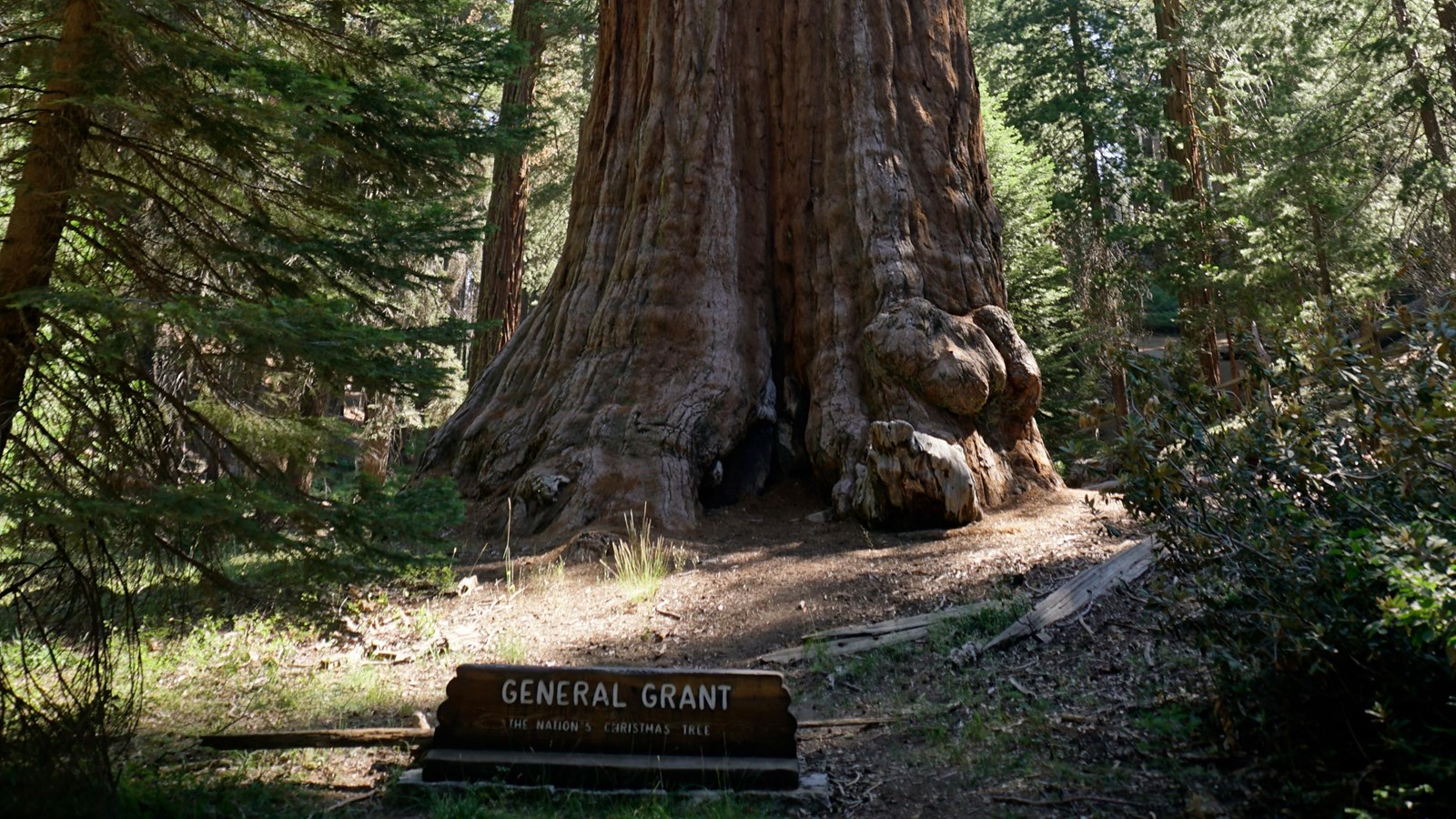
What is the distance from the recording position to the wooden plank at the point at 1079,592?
5.25 m

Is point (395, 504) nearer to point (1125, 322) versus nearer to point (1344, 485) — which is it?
point (1344, 485)

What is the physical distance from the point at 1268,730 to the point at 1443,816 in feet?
2.22

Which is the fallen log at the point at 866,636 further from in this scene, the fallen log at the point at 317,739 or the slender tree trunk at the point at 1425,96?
the slender tree trunk at the point at 1425,96

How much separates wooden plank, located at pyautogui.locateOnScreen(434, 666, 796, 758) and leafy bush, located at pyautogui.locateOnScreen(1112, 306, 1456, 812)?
5.87ft

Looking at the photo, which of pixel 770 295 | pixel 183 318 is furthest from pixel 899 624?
pixel 770 295

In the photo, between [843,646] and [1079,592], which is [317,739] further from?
[1079,592]

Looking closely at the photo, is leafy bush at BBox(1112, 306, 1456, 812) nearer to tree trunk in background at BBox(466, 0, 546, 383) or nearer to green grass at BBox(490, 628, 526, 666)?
green grass at BBox(490, 628, 526, 666)

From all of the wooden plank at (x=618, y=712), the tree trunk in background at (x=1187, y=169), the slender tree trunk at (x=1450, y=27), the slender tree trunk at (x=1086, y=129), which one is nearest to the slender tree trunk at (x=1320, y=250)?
the tree trunk in background at (x=1187, y=169)

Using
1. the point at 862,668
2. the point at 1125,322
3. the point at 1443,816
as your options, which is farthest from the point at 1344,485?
the point at 1125,322

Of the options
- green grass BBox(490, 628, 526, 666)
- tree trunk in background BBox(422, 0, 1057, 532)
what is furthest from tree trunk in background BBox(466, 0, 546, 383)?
green grass BBox(490, 628, 526, 666)

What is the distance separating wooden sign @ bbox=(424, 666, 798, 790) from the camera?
3885mm

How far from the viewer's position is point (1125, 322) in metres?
17.3

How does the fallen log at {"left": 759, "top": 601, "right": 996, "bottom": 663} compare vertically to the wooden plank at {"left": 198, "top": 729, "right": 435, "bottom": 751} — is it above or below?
above

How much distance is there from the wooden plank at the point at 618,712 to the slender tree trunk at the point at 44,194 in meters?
2.39
